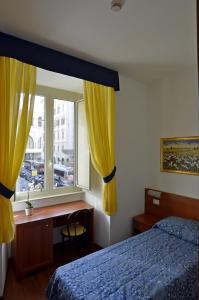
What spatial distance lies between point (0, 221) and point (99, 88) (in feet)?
6.77

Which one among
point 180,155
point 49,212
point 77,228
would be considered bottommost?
point 77,228

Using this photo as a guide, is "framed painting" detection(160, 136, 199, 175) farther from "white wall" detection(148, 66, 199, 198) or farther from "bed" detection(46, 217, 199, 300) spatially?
"bed" detection(46, 217, 199, 300)

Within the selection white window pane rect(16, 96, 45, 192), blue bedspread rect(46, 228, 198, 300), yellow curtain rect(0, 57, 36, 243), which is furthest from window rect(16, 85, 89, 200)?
blue bedspread rect(46, 228, 198, 300)

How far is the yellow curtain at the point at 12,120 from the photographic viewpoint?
6.48 ft

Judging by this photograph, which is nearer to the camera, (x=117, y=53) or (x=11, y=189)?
(x=11, y=189)

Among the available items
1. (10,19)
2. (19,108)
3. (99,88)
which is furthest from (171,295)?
(10,19)

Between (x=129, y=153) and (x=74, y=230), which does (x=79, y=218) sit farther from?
(x=129, y=153)

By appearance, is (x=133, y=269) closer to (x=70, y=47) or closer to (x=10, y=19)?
(x=70, y=47)

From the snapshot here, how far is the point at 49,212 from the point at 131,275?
1.44m

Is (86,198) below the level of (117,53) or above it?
below

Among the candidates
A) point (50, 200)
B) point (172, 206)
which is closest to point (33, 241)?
point (50, 200)

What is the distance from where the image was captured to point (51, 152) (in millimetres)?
3195

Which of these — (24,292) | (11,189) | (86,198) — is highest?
(11,189)

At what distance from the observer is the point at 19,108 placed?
6.91 feet
